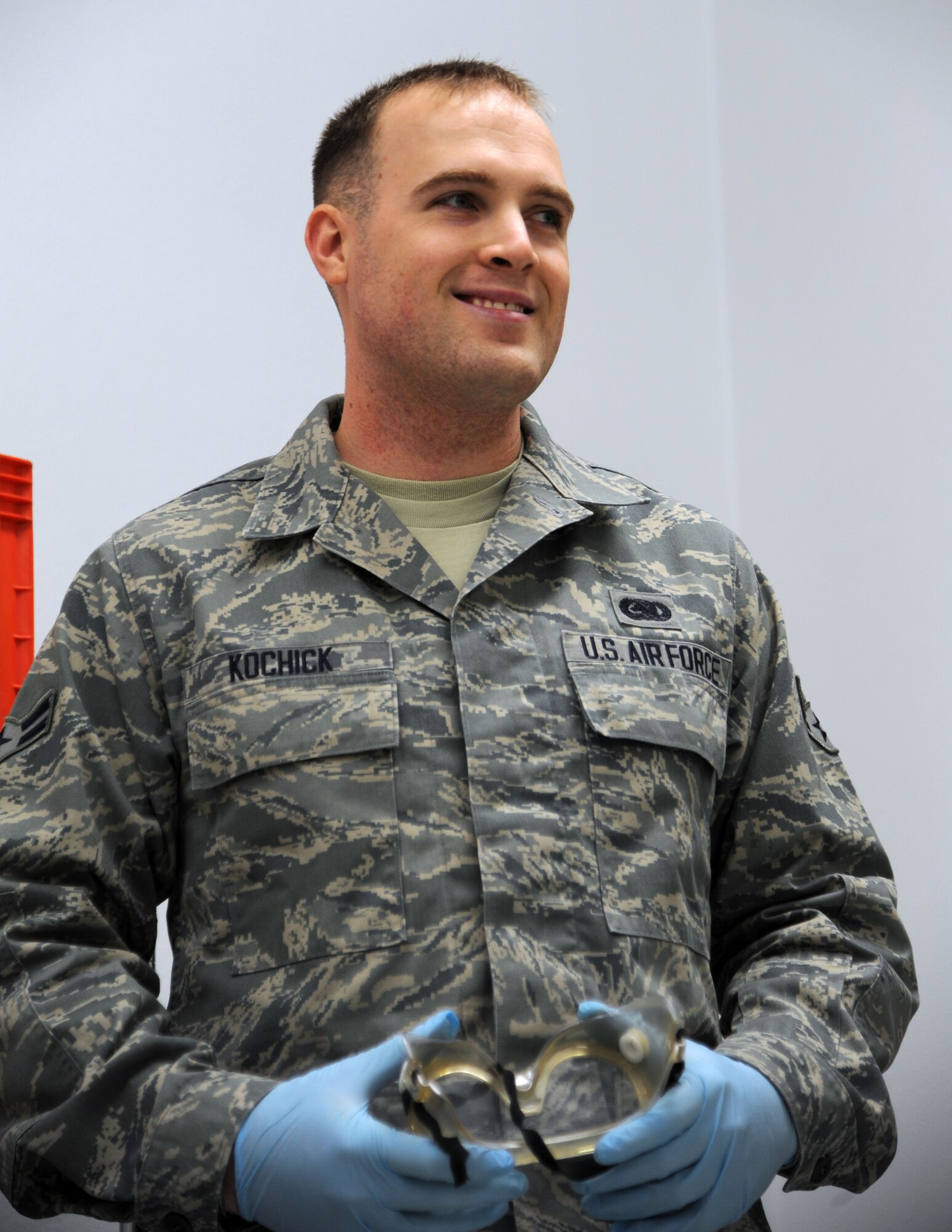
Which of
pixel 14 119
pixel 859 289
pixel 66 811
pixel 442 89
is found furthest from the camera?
pixel 859 289

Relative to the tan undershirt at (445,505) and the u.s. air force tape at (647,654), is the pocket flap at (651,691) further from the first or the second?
the tan undershirt at (445,505)

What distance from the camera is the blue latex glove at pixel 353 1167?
860mm

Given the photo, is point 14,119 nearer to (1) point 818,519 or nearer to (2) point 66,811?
(2) point 66,811

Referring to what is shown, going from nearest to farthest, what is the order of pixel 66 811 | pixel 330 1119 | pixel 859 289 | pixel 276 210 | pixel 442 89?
pixel 330 1119
pixel 66 811
pixel 442 89
pixel 276 210
pixel 859 289

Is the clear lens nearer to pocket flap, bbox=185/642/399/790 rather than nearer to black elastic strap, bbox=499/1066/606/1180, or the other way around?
black elastic strap, bbox=499/1066/606/1180

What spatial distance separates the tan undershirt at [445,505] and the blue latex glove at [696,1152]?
53 cm

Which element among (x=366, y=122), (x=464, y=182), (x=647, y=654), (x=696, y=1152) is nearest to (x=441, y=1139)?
(x=696, y=1152)

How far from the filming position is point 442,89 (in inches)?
53.2

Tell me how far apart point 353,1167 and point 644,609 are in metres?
0.58

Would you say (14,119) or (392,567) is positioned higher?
(14,119)

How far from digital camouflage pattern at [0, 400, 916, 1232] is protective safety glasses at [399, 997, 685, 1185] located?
17 centimetres

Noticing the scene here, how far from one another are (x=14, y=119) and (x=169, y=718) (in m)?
0.97

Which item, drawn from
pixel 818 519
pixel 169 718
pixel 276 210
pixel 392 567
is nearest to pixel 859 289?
pixel 818 519

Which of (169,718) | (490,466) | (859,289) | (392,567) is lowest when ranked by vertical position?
(169,718)
